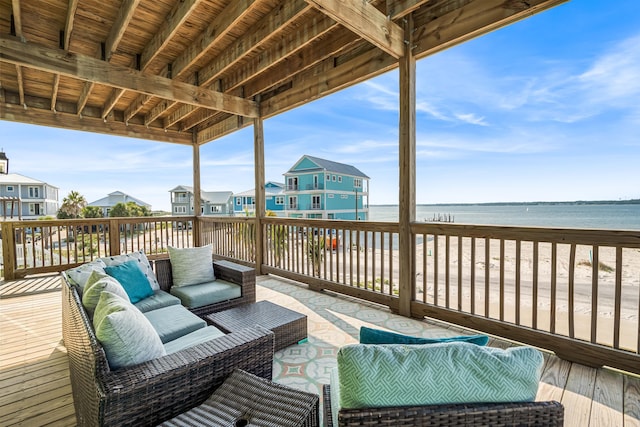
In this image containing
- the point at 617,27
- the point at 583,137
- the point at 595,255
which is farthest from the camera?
the point at 583,137

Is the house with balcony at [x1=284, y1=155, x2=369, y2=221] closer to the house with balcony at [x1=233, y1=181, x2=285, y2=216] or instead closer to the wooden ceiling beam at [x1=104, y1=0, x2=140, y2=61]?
the house with balcony at [x1=233, y1=181, x2=285, y2=216]

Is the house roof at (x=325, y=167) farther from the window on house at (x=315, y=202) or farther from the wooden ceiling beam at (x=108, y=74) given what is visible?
the wooden ceiling beam at (x=108, y=74)

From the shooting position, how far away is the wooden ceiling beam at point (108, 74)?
10.7 ft

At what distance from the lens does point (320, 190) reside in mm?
16953

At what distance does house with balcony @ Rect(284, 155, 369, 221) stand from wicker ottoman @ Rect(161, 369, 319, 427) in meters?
15.2

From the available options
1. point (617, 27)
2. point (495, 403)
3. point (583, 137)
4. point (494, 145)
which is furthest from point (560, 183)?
point (495, 403)

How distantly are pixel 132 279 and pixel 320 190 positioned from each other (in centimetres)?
1454

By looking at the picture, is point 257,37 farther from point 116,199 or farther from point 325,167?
point 116,199

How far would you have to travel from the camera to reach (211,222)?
6648mm

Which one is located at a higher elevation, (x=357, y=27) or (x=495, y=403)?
(x=357, y=27)

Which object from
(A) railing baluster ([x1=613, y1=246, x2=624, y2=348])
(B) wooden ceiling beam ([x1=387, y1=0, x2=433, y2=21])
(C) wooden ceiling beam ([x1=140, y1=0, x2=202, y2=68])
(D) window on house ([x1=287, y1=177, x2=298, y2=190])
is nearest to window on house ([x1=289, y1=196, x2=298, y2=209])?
(D) window on house ([x1=287, y1=177, x2=298, y2=190])

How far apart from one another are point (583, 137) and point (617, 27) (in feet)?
37.9

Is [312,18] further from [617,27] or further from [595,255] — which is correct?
[617,27]

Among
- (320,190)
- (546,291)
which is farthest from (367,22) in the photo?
(320,190)
